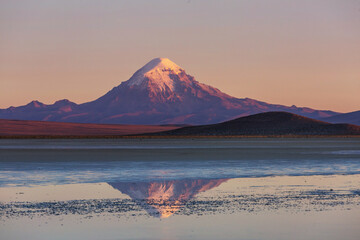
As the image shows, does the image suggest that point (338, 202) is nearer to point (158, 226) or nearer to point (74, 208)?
point (158, 226)

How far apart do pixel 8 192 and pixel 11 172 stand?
9.31 m

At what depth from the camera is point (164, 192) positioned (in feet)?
67.3

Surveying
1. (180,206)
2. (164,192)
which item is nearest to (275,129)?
(164,192)

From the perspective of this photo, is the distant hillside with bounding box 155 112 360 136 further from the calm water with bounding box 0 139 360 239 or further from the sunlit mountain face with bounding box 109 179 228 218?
the sunlit mountain face with bounding box 109 179 228 218

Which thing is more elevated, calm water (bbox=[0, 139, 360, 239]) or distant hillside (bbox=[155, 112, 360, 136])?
distant hillside (bbox=[155, 112, 360, 136])

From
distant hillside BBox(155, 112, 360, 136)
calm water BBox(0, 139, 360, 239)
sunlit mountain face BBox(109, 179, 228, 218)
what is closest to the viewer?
calm water BBox(0, 139, 360, 239)

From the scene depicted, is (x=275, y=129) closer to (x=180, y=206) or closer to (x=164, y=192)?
(x=164, y=192)

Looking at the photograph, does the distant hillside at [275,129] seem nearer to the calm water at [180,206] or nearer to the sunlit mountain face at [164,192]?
the calm water at [180,206]

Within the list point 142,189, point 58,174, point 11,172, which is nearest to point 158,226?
point 142,189

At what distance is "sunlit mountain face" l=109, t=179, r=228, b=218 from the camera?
16.5 metres

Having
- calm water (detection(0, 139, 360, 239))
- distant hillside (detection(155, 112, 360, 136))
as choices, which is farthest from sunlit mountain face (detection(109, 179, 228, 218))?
distant hillside (detection(155, 112, 360, 136))

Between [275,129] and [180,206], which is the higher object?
[275,129]

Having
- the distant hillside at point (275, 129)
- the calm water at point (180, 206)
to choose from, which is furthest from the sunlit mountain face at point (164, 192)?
the distant hillside at point (275, 129)

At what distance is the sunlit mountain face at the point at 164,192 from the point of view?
16.5 meters
